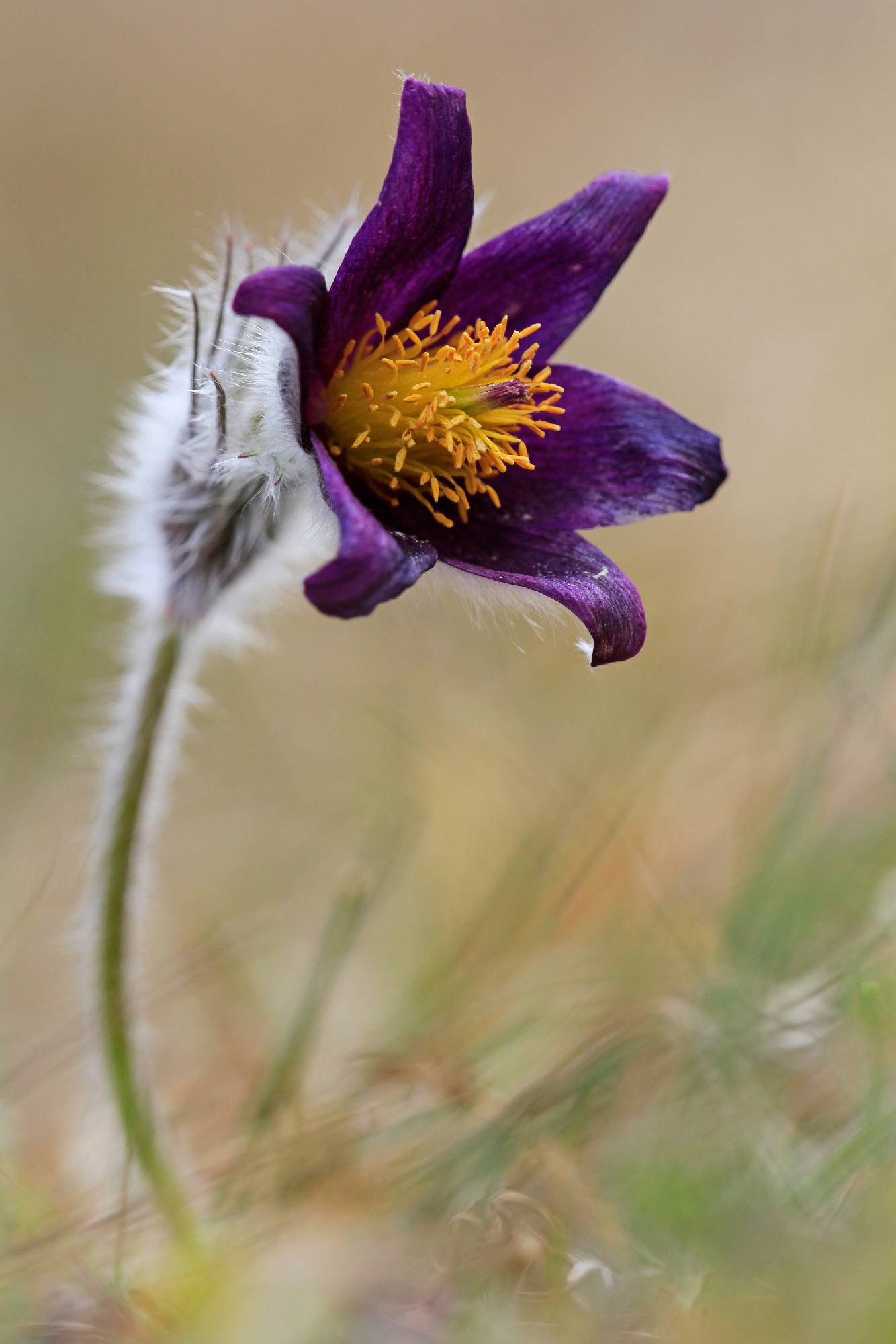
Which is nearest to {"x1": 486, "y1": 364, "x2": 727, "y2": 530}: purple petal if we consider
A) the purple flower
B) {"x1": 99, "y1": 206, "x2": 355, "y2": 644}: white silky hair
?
the purple flower

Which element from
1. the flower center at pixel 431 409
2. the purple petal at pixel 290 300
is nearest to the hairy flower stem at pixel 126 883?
the flower center at pixel 431 409

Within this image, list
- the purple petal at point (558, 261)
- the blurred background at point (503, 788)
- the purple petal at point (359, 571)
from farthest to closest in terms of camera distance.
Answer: the purple petal at point (558, 261) → the blurred background at point (503, 788) → the purple petal at point (359, 571)

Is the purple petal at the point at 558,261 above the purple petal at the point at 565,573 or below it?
above

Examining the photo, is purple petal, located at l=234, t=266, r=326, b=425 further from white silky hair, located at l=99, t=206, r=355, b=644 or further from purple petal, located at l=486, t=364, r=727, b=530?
purple petal, located at l=486, t=364, r=727, b=530

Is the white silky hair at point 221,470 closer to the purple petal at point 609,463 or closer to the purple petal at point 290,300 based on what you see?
the purple petal at point 290,300

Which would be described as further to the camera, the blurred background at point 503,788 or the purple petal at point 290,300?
the blurred background at point 503,788

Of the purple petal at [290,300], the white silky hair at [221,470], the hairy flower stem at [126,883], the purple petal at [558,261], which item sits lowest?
the hairy flower stem at [126,883]

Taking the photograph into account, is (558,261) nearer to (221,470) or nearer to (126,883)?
(221,470)
